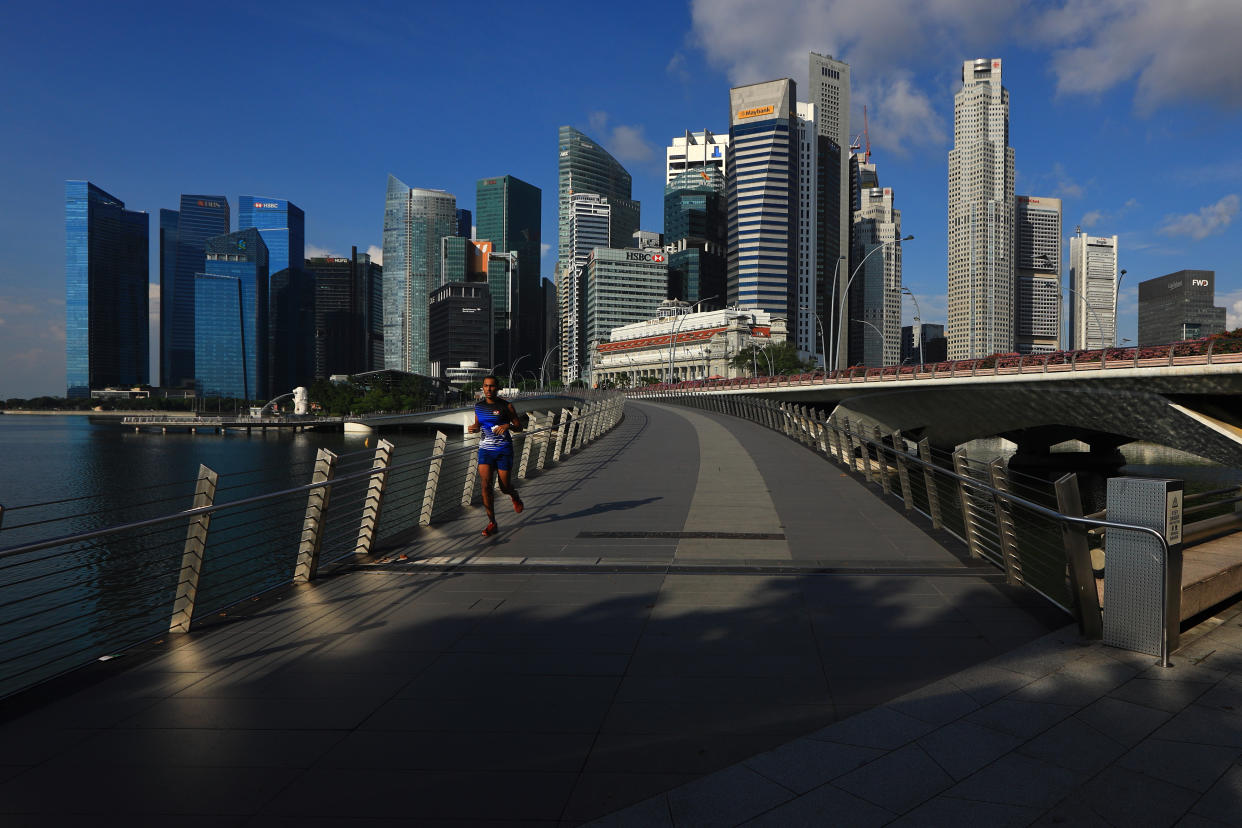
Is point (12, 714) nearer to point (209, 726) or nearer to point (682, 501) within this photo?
point (209, 726)

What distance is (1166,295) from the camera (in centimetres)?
12444

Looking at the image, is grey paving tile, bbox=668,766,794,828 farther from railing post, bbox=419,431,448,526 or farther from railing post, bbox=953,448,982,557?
railing post, bbox=419,431,448,526

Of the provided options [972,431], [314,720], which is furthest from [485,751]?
[972,431]

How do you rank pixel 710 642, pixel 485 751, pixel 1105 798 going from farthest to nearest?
pixel 710 642 → pixel 485 751 → pixel 1105 798

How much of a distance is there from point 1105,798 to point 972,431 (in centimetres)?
5402

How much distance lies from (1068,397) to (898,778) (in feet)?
121

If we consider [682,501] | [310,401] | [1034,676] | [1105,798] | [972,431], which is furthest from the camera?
[310,401]

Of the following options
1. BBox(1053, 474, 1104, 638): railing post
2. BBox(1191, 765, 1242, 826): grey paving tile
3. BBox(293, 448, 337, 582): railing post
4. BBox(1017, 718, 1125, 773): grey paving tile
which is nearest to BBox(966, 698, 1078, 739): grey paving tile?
BBox(1017, 718, 1125, 773): grey paving tile

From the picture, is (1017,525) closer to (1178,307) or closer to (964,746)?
(964,746)

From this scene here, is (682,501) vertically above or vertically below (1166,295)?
below

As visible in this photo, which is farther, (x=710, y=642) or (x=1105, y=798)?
(x=710, y=642)

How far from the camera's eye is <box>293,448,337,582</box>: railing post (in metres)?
6.91

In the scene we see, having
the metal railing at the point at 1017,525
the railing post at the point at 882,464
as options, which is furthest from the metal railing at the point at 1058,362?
the railing post at the point at 882,464

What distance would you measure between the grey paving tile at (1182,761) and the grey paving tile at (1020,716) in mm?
368
